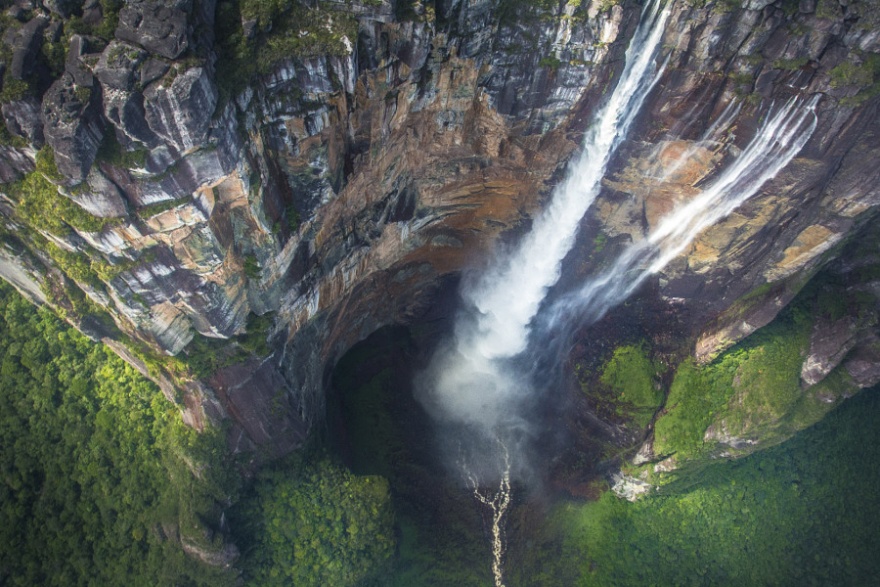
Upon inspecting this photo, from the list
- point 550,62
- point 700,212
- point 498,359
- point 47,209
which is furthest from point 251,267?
point 700,212

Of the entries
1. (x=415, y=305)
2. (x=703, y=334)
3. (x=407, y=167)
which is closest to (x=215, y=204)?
(x=407, y=167)

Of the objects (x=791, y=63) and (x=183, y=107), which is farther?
(x=791, y=63)

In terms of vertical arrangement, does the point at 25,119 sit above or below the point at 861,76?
below

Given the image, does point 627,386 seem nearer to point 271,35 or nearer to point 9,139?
point 271,35

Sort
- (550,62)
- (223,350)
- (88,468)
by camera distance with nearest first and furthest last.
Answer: (550,62), (223,350), (88,468)

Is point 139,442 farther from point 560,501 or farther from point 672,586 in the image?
point 672,586

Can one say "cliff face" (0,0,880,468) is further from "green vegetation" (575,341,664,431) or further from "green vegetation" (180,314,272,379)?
"green vegetation" (575,341,664,431)
